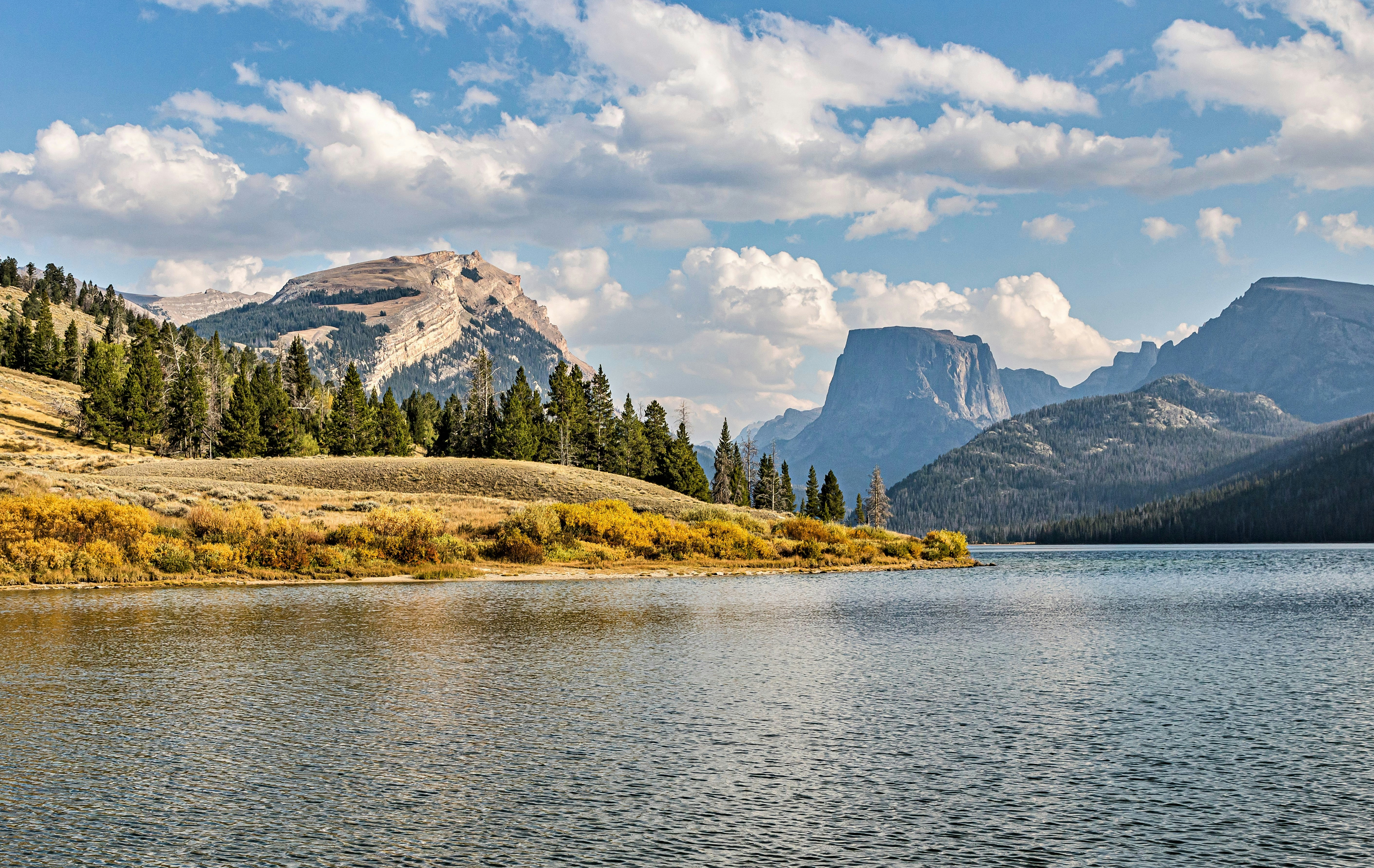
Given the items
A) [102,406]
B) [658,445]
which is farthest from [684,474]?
[102,406]

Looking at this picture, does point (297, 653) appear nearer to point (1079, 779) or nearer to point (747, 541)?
point (1079, 779)

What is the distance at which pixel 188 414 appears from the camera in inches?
4587

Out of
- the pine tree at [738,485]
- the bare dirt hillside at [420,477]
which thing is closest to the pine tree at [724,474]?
the pine tree at [738,485]

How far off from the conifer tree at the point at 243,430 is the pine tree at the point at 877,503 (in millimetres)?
92933

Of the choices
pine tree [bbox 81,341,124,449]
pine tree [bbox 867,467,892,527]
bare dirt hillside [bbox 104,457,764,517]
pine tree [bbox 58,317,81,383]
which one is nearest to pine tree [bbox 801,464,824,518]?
pine tree [bbox 867,467,892,527]

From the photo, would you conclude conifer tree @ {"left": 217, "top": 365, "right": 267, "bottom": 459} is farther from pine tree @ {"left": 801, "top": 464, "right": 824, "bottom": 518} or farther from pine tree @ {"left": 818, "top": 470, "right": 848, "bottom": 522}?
pine tree @ {"left": 818, "top": 470, "right": 848, "bottom": 522}

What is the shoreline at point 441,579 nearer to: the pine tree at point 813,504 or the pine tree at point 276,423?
the pine tree at point 813,504

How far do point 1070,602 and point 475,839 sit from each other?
116 ft

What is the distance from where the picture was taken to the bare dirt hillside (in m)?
85.1

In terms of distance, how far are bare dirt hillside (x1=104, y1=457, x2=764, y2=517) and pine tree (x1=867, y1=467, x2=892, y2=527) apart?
67267mm

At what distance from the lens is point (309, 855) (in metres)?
9.79

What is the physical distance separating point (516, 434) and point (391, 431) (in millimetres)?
24665

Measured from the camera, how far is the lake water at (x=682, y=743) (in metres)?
10.2

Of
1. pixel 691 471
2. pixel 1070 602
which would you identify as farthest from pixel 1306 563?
pixel 691 471
